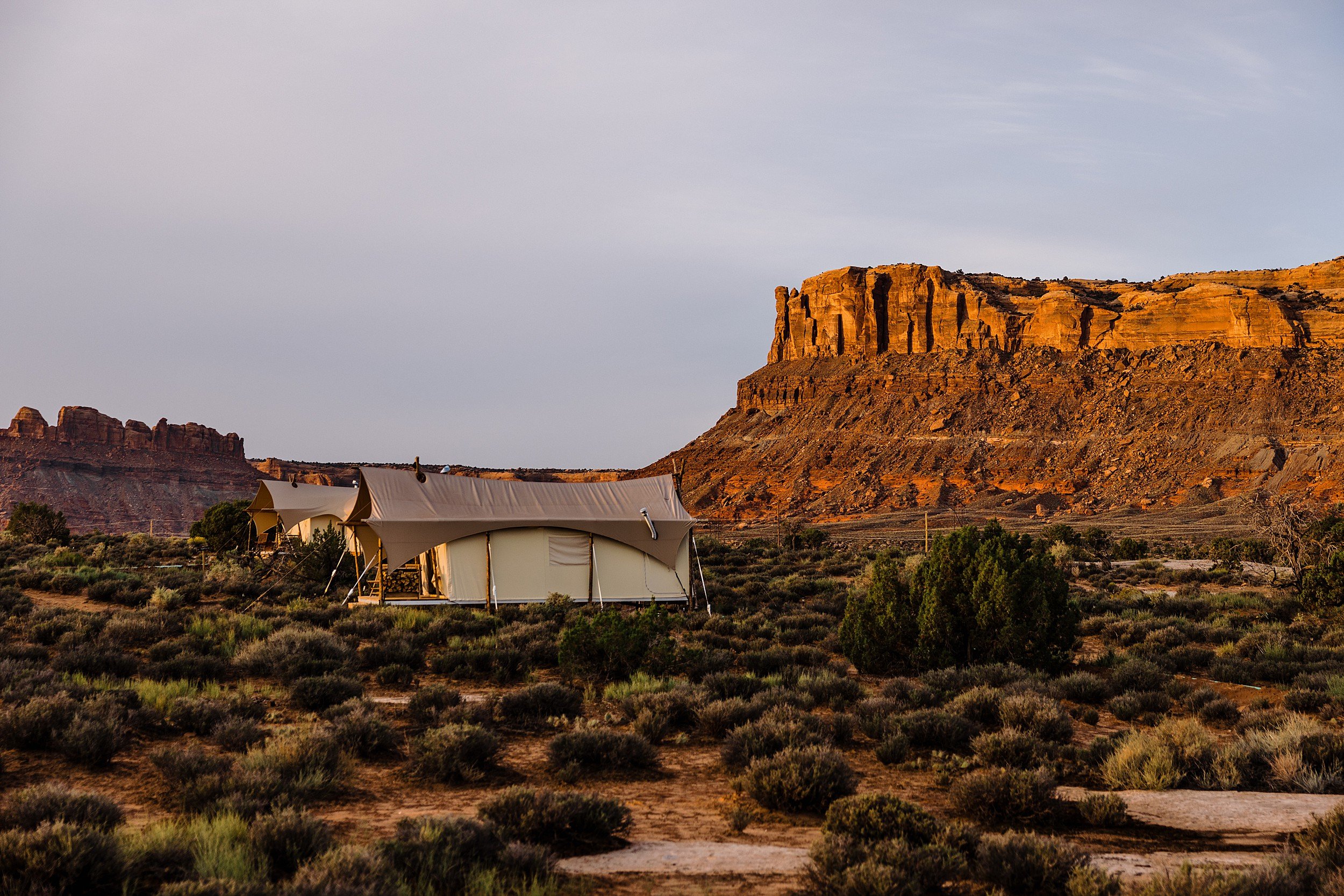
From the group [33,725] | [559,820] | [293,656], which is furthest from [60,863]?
[293,656]

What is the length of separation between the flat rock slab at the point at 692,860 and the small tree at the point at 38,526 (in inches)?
1455

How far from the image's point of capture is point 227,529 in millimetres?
35438

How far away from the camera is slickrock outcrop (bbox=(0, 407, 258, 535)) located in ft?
285

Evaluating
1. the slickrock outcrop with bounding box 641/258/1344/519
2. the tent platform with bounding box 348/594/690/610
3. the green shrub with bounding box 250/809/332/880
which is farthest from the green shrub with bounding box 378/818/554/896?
the slickrock outcrop with bounding box 641/258/1344/519

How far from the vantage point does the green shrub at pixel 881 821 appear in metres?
4.96

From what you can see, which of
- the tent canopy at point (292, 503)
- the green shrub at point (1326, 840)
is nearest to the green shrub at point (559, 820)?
the green shrub at point (1326, 840)

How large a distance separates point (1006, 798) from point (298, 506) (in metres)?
28.7

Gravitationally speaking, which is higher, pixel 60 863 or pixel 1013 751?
pixel 60 863

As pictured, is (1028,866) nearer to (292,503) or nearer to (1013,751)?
(1013,751)

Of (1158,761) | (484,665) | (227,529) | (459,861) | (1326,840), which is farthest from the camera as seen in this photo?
(227,529)

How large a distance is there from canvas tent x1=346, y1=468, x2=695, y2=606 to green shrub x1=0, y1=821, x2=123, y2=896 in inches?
544

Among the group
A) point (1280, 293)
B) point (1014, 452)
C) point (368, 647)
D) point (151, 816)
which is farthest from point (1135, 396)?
point (151, 816)

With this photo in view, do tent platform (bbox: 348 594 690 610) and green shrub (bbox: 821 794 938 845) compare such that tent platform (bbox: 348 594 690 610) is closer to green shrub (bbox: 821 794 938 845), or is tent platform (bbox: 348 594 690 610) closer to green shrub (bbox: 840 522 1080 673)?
green shrub (bbox: 840 522 1080 673)

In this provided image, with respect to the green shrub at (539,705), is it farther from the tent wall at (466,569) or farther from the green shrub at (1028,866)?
the tent wall at (466,569)
